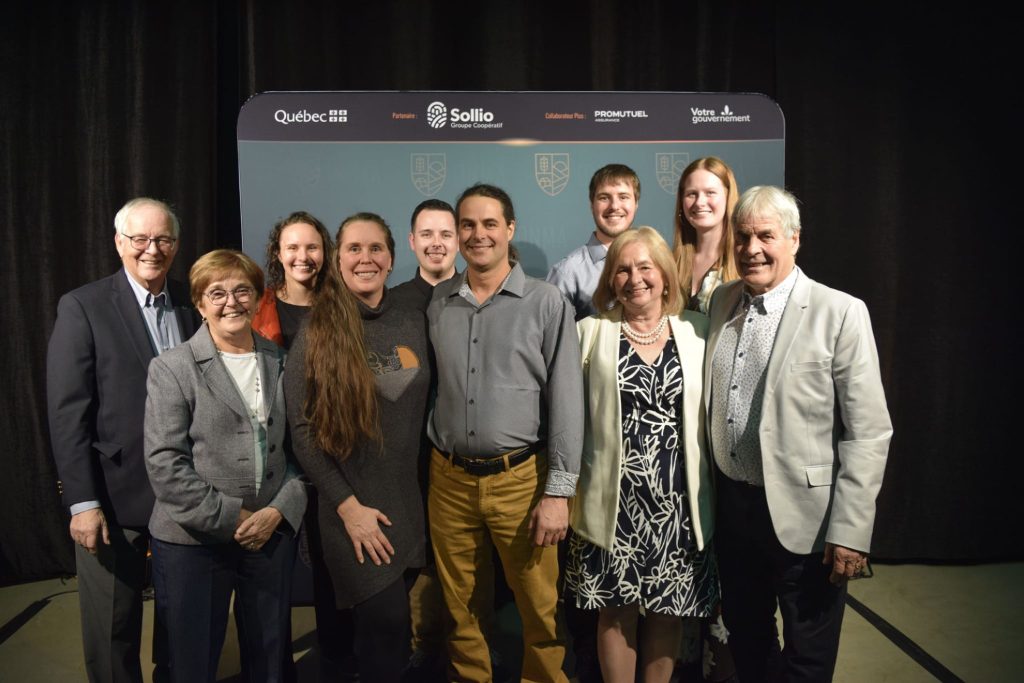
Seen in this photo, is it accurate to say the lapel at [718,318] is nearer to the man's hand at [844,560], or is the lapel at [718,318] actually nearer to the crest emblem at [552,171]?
the man's hand at [844,560]

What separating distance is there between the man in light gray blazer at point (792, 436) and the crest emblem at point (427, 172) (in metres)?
1.52

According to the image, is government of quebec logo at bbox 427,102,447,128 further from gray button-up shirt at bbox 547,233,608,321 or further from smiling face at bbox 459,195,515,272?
smiling face at bbox 459,195,515,272

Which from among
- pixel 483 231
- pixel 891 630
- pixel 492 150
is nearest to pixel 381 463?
pixel 483 231

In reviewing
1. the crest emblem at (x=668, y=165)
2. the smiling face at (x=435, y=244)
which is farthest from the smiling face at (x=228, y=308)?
the crest emblem at (x=668, y=165)

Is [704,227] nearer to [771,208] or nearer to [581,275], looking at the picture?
[581,275]

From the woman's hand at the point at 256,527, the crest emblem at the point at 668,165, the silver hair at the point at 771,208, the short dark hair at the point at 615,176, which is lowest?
the woman's hand at the point at 256,527

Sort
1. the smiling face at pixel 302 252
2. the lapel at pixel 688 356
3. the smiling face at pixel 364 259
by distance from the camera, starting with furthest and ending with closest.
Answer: the smiling face at pixel 302 252
the smiling face at pixel 364 259
the lapel at pixel 688 356

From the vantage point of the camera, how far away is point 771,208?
2135 millimetres

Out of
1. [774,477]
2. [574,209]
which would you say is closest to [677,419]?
[774,477]

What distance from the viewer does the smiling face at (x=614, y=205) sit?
3123 mm

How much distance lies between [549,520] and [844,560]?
85 cm

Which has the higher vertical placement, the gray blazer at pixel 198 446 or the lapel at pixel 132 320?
the lapel at pixel 132 320

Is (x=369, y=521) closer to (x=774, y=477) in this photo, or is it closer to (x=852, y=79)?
(x=774, y=477)

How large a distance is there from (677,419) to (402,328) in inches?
36.4
